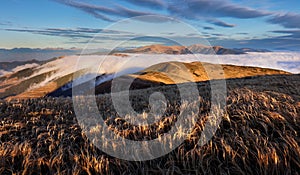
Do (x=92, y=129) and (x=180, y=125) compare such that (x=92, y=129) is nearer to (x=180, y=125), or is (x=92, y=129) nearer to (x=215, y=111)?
(x=180, y=125)

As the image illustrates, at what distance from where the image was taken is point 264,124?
16.9 feet

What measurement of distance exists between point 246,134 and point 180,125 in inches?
55.1

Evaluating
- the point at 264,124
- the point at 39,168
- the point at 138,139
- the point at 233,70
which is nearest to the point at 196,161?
the point at 138,139

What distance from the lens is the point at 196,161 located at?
4223 millimetres

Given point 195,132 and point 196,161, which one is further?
point 195,132

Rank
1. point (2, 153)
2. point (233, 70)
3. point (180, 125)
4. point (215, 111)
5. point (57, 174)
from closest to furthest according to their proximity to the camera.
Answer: point (57, 174), point (2, 153), point (180, 125), point (215, 111), point (233, 70)

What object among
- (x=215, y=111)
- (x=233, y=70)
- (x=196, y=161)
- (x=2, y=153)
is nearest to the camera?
(x=196, y=161)

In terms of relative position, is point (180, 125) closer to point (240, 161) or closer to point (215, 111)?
point (215, 111)

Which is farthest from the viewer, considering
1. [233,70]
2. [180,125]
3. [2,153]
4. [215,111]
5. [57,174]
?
[233,70]

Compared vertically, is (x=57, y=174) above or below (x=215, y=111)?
below

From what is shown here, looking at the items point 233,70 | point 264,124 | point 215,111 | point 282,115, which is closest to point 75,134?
point 215,111

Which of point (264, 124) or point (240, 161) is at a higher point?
point (264, 124)

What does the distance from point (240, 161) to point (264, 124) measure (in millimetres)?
1382

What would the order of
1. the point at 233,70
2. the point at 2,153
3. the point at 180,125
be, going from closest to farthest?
the point at 2,153
the point at 180,125
the point at 233,70
